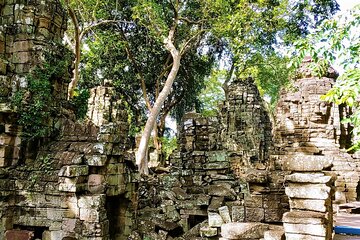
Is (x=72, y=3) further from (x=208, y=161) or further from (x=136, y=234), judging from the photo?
(x=136, y=234)

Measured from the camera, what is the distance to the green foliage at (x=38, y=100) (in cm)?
792

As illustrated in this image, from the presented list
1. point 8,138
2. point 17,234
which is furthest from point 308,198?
point 8,138

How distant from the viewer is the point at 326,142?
9.05 meters

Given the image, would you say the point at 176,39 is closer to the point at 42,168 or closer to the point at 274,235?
the point at 42,168

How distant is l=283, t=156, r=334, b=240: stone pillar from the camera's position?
12.6 ft

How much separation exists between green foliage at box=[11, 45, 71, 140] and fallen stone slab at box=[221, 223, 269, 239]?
5348 mm

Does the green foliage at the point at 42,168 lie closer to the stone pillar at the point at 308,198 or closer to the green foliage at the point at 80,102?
the green foliage at the point at 80,102

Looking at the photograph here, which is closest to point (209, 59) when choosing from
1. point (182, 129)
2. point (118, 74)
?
point (118, 74)

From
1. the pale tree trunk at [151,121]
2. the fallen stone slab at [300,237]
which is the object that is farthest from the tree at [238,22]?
the fallen stone slab at [300,237]

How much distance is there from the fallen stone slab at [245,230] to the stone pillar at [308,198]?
0.54m

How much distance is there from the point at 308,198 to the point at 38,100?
6351 mm

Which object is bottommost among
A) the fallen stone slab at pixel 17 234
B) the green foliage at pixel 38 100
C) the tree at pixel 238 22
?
the fallen stone slab at pixel 17 234

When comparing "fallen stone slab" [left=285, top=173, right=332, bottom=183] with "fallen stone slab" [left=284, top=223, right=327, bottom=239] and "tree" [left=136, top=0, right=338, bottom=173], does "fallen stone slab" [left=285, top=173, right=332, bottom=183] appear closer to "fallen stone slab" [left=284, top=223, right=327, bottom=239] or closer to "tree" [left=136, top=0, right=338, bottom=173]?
"fallen stone slab" [left=284, top=223, right=327, bottom=239]

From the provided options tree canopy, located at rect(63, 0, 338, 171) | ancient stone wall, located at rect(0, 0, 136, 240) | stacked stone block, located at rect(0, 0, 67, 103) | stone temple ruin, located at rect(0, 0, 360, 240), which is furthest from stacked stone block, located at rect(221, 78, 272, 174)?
stacked stone block, located at rect(0, 0, 67, 103)
